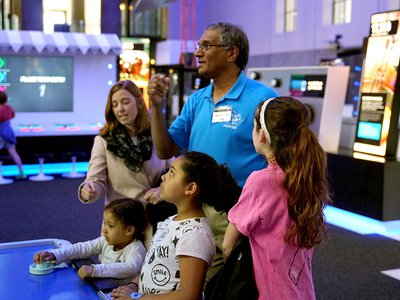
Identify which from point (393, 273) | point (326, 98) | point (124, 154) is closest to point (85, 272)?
point (124, 154)

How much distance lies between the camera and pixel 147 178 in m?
2.72

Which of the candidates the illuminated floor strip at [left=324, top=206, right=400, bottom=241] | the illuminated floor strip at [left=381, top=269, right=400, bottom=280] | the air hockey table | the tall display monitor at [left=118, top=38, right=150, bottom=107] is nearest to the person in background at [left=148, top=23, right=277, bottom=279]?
the air hockey table

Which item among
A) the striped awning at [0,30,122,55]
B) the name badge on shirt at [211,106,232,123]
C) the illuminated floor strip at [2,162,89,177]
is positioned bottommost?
the illuminated floor strip at [2,162,89,177]

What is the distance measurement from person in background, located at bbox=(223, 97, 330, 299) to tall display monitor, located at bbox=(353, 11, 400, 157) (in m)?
4.33

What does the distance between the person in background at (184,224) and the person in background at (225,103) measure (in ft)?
0.87

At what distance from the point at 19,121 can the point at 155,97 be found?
7.35m

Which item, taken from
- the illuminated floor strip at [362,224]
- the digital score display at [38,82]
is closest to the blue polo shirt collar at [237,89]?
the illuminated floor strip at [362,224]

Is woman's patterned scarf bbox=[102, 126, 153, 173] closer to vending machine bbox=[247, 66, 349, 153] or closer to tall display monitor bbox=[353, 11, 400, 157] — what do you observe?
tall display monitor bbox=[353, 11, 400, 157]

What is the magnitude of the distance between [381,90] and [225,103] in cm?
399

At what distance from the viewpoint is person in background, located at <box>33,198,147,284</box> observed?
2.22 meters

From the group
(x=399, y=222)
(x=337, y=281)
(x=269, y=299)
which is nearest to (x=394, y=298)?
(x=337, y=281)

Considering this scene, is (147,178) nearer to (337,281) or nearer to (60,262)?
(60,262)

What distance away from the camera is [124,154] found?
263cm

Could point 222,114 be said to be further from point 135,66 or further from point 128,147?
point 135,66
